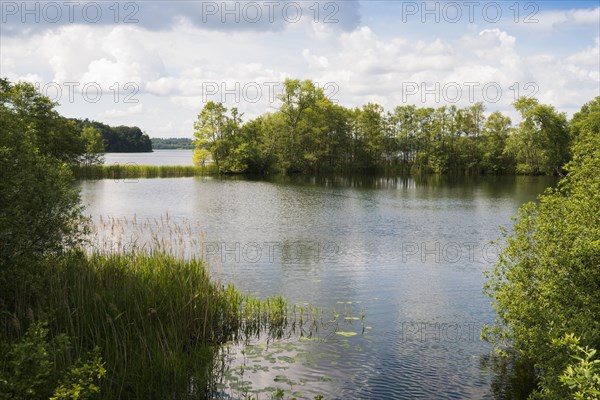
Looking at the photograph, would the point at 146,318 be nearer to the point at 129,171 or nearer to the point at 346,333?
the point at 346,333

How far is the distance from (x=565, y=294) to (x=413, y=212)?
29.9 meters

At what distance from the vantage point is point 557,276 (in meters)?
10.3

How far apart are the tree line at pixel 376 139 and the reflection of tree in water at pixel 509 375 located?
239 ft

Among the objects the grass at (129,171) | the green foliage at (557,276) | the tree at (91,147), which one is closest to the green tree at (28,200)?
the green foliage at (557,276)

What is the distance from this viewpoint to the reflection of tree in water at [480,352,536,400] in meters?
10.3


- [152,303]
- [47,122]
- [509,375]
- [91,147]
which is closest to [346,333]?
[509,375]

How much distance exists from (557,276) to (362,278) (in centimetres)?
975

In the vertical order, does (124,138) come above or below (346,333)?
above

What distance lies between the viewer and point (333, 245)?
1016 inches

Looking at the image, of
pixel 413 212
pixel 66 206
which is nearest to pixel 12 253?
pixel 66 206

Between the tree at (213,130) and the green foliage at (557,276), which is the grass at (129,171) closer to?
the tree at (213,130)

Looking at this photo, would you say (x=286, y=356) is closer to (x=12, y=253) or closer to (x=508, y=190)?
(x=12, y=253)

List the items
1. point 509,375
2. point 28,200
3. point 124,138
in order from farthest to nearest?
1. point 124,138
2. point 509,375
3. point 28,200

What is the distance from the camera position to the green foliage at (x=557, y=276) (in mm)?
8930
